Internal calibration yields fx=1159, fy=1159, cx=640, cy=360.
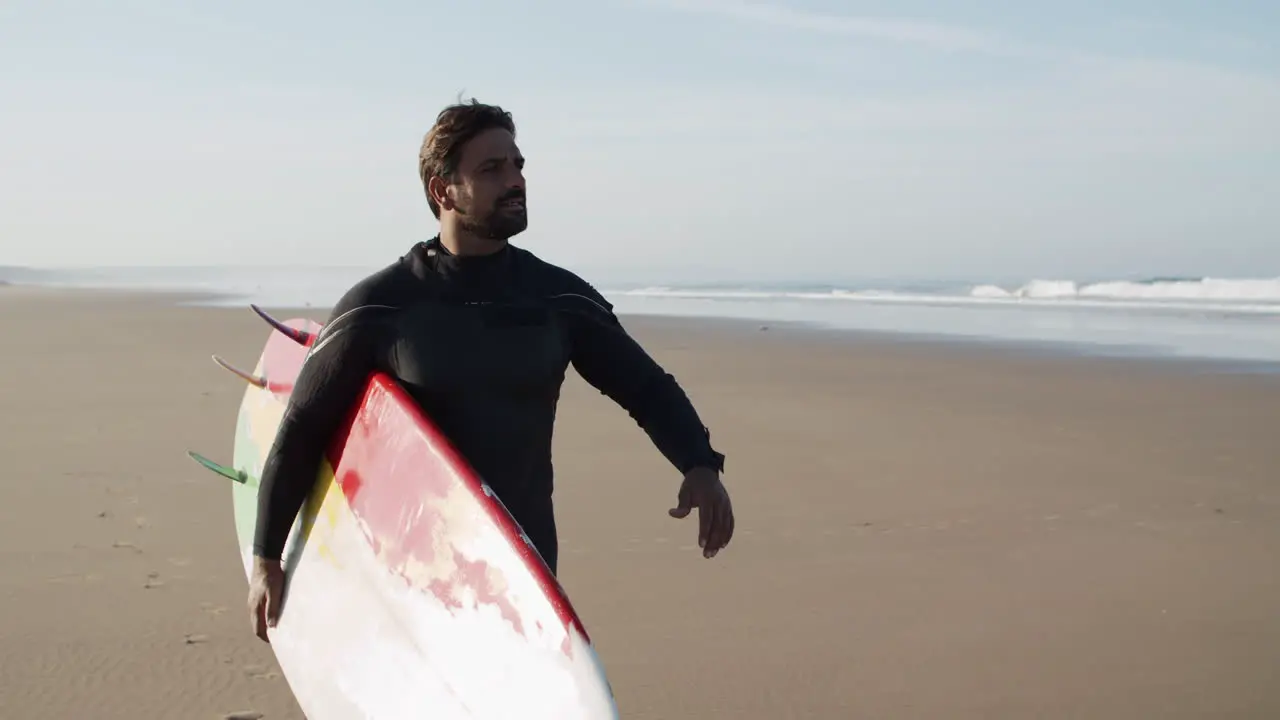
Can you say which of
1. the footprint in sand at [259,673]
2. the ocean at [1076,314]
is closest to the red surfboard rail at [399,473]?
the footprint in sand at [259,673]

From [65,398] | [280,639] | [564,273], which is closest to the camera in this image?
[564,273]

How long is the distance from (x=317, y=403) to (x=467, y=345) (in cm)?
30

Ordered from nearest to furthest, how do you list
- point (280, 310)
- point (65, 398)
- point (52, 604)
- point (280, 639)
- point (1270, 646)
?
point (280, 639) < point (1270, 646) < point (52, 604) < point (65, 398) < point (280, 310)

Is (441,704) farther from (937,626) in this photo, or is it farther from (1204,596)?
(1204,596)

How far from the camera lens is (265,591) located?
2.28 m

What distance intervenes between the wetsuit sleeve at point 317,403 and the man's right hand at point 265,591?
0.15ft

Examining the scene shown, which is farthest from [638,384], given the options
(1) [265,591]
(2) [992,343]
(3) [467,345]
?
(2) [992,343]

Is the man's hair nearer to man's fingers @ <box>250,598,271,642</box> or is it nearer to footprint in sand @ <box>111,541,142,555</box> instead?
man's fingers @ <box>250,598,271,642</box>


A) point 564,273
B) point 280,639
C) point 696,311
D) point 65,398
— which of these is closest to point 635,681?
point 280,639

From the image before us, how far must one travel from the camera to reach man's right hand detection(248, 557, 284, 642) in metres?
2.25

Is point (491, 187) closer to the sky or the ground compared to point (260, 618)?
closer to the sky

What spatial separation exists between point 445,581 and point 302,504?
41cm

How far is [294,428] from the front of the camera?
213 cm

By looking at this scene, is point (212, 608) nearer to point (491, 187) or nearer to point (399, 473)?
point (399, 473)
